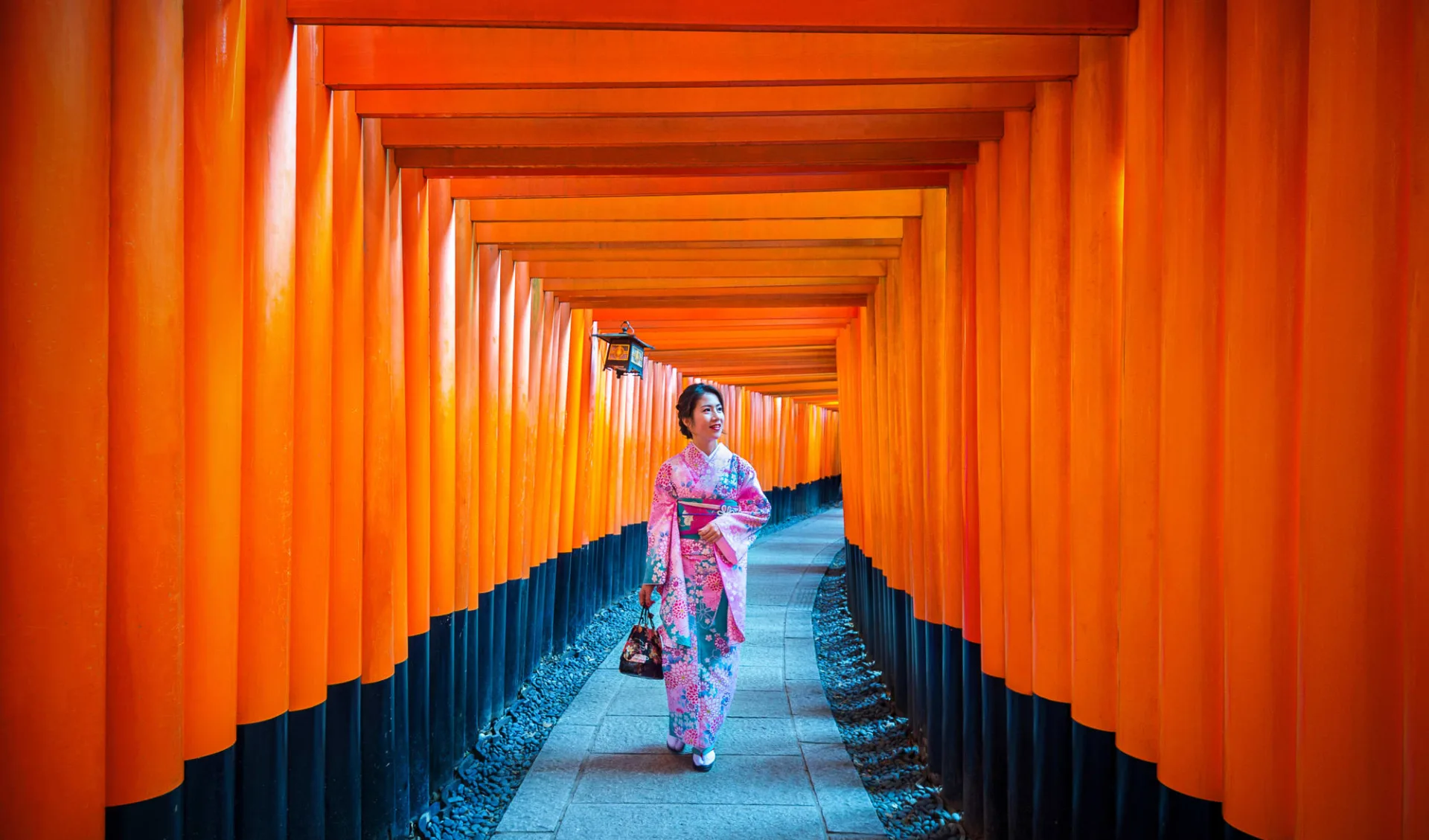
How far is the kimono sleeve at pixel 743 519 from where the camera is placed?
5.74 meters

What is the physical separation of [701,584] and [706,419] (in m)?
0.97

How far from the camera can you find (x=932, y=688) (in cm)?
554

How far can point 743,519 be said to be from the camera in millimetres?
5859

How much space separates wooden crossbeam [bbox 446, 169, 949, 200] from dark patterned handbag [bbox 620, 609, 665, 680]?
242 cm

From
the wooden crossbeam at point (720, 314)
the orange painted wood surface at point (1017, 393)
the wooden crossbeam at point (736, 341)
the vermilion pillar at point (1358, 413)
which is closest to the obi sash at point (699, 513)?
the orange painted wood surface at point (1017, 393)

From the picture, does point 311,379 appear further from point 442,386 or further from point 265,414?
point 442,386

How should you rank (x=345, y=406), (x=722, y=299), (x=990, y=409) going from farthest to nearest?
(x=722, y=299)
(x=990, y=409)
(x=345, y=406)

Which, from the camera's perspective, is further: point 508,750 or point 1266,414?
point 508,750

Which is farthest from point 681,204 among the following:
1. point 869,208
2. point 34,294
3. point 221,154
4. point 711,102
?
point 34,294

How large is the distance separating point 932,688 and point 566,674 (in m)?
3.58

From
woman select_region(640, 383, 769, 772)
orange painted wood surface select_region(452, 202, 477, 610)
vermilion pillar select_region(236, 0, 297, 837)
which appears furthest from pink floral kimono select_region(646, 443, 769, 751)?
vermilion pillar select_region(236, 0, 297, 837)

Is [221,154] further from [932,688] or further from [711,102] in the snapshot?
[932,688]

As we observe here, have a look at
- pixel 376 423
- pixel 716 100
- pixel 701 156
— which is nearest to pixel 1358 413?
pixel 716 100

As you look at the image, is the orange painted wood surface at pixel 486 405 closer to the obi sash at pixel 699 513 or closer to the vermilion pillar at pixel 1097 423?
the obi sash at pixel 699 513
